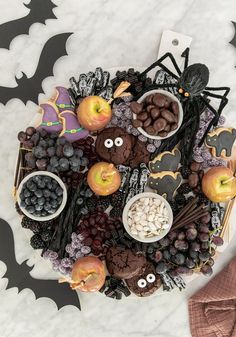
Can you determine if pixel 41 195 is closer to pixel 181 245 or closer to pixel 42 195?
pixel 42 195

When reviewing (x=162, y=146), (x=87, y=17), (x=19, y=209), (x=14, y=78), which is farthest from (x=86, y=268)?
(x=87, y=17)

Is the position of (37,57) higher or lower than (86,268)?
higher

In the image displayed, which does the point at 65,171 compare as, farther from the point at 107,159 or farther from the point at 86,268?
the point at 86,268

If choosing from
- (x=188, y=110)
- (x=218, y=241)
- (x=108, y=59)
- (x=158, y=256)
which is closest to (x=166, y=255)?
(x=158, y=256)

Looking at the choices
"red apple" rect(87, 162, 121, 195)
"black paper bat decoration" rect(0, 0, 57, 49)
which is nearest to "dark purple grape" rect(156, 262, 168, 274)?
"red apple" rect(87, 162, 121, 195)

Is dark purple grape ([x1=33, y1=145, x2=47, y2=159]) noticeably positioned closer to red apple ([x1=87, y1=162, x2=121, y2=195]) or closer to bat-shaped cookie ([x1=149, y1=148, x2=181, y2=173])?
red apple ([x1=87, y1=162, x2=121, y2=195])

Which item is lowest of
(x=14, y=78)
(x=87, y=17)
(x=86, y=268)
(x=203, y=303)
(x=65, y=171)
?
(x=203, y=303)
